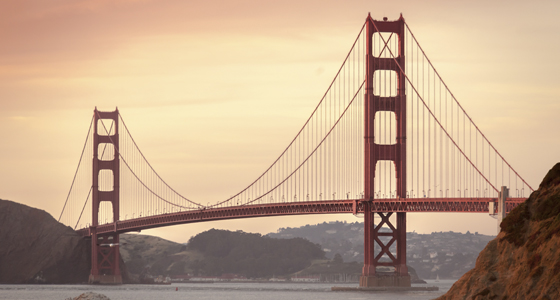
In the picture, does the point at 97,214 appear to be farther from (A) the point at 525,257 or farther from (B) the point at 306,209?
(A) the point at 525,257

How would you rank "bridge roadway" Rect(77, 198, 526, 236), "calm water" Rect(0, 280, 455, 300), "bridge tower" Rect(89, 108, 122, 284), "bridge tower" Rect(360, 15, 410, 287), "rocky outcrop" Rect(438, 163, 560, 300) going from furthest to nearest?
"bridge tower" Rect(89, 108, 122, 284) < "bridge tower" Rect(360, 15, 410, 287) < "calm water" Rect(0, 280, 455, 300) < "bridge roadway" Rect(77, 198, 526, 236) < "rocky outcrop" Rect(438, 163, 560, 300)

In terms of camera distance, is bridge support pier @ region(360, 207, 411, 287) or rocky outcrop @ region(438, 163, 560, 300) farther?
bridge support pier @ region(360, 207, 411, 287)

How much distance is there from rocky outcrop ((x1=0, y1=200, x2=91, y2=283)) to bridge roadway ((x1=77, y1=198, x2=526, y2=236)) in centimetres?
1106

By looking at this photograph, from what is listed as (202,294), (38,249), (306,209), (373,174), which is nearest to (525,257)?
(373,174)

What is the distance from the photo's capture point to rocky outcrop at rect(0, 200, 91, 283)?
11562 centimetres

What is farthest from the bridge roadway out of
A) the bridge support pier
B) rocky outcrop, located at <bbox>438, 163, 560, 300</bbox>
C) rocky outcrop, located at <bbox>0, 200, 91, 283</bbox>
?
rocky outcrop, located at <bbox>438, 163, 560, 300</bbox>

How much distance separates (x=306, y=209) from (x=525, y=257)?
180 feet

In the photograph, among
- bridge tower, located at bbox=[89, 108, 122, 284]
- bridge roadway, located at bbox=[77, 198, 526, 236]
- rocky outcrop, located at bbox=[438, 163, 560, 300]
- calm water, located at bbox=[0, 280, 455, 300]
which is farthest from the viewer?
bridge tower, located at bbox=[89, 108, 122, 284]

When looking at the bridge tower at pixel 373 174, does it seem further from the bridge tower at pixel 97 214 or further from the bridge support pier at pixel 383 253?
the bridge tower at pixel 97 214

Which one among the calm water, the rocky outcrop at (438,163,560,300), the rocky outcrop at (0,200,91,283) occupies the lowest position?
the calm water

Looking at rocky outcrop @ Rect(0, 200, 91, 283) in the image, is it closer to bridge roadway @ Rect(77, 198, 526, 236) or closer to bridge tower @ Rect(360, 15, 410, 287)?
bridge roadway @ Rect(77, 198, 526, 236)

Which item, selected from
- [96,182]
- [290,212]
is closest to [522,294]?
[290,212]

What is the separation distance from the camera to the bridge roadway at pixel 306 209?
6245 cm

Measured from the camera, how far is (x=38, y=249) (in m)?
120
